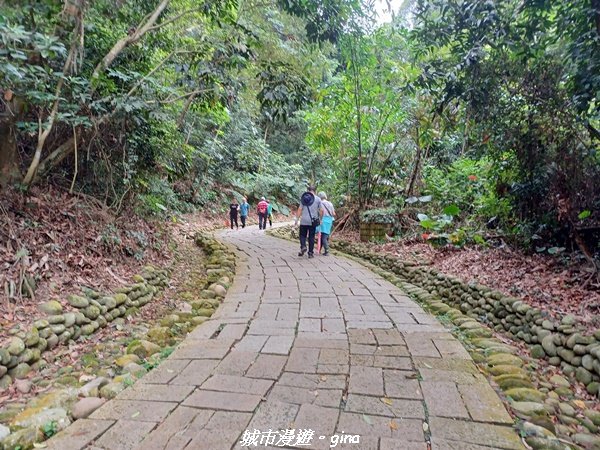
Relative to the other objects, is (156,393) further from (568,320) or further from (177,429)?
(568,320)

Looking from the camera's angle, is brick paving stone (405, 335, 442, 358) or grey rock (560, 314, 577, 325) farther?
grey rock (560, 314, 577, 325)

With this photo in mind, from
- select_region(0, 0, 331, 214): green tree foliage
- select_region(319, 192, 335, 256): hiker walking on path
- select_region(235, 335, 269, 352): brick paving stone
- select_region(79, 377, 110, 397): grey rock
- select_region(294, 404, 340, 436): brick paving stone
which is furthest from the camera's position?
select_region(319, 192, 335, 256): hiker walking on path

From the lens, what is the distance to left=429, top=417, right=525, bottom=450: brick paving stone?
1678mm

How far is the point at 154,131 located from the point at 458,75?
178 inches

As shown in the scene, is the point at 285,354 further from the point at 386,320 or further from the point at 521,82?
the point at 521,82

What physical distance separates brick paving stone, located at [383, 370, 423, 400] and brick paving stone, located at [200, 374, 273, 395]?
0.73 metres

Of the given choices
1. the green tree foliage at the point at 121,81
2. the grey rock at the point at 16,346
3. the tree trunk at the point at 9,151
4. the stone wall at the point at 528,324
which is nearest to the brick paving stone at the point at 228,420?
the grey rock at the point at 16,346

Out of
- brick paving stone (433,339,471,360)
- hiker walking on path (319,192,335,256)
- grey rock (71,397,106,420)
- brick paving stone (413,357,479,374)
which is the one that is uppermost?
hiker walking on path (319,192,335,256)

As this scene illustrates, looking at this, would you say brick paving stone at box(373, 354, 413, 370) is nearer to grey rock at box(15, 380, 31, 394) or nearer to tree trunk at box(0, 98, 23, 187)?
grey rock at box(15, 380, 31, 394)

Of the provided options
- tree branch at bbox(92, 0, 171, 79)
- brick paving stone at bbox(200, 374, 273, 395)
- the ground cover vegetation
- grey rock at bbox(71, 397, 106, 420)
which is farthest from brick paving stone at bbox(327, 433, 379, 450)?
tree branch at bbox(92, 0, 171, 79)

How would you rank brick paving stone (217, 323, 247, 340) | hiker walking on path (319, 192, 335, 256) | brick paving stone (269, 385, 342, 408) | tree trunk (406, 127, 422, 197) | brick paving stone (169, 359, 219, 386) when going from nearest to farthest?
brick paving stone (269, 385, 342, 408) → brick paving stone (169, 359, 219, 386) → brick paving stone (217, 323, 247, 340) → hiker walking on path (319, 192, 335, 256) → tree trunk (406, 127, 422, 197)

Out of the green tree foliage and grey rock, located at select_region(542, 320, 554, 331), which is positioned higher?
the green tree foliage

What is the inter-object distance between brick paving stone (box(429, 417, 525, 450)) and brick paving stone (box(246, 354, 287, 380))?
983 millimetres

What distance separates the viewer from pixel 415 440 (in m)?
1.68
